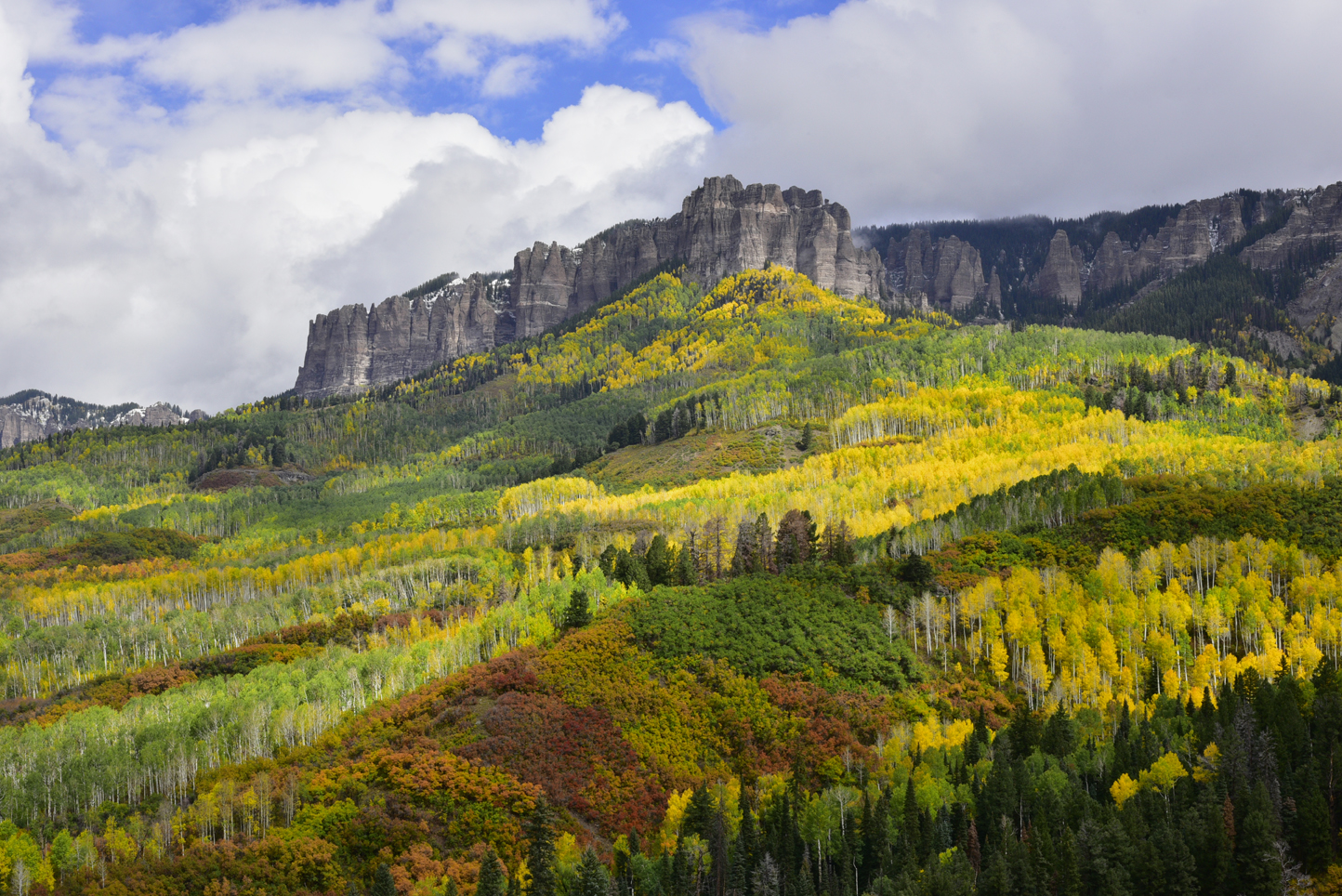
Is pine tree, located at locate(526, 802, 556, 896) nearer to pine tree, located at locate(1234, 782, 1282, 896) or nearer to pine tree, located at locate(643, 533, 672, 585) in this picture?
pine tree, located at locate(1234, 782, 1282, 896)

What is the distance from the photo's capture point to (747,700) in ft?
303

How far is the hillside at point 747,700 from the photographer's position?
224 ft

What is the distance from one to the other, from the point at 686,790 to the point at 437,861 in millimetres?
21287

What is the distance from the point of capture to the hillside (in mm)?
68312

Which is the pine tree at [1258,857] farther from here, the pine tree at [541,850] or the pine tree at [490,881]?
the pine tree at [490,881]

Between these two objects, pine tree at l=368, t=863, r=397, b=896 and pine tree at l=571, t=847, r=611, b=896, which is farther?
pine tree at l=571, t=847, r=611, b=896

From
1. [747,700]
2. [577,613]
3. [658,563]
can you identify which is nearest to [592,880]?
[747,700]

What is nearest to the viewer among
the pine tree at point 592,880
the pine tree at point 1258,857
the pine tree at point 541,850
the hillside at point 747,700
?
the pine tree at point 1258,857

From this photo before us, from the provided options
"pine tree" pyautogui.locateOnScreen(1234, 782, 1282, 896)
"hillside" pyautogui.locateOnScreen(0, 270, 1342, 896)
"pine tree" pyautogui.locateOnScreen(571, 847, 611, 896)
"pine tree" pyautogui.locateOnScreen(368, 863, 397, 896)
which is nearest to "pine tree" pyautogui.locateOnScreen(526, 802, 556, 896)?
"hillside" pyautogui.locateOnScreen(0, 270, 1342, 896)

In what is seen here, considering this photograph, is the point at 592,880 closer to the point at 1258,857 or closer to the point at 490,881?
the point at 490,881

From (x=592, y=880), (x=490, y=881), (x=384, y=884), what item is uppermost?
(x=384, y=884)

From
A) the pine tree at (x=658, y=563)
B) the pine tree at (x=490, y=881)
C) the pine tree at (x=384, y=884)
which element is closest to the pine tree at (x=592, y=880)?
the pine tree at (x=490, y=881)

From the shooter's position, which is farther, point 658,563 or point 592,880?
point 658,563

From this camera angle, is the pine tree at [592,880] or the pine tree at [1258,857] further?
the pine tree at [592,880]
